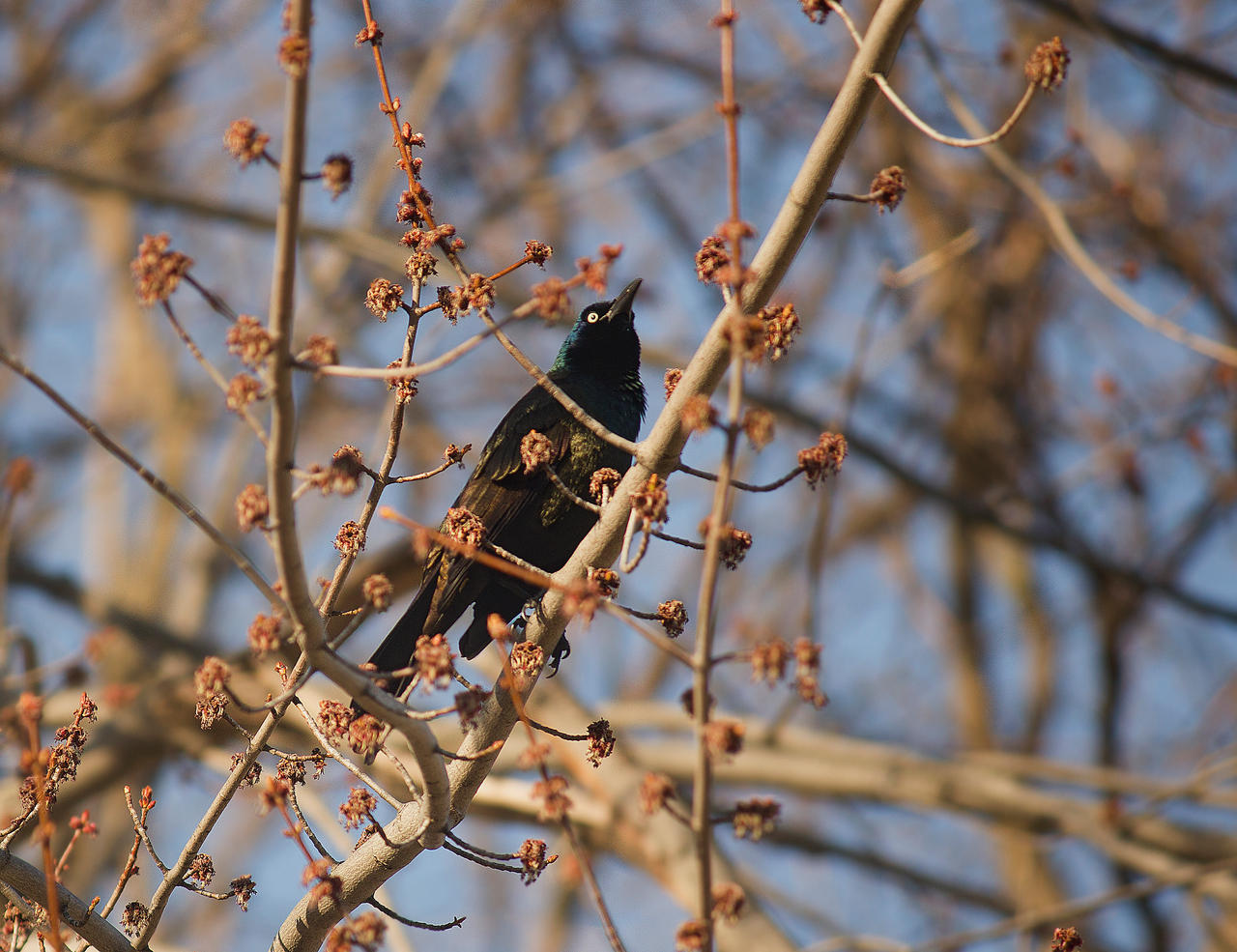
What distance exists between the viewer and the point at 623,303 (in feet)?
14.0

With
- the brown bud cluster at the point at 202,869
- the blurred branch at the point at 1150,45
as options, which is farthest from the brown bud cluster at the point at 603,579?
the blurred branch at the point at 1150,45

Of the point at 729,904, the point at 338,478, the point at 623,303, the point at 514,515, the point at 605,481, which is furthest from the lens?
the point at 623,303

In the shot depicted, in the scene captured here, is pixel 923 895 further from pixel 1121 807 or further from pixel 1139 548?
pixel 1139 548

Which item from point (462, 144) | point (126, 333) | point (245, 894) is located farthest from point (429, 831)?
point (126, 333)

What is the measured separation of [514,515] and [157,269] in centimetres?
198

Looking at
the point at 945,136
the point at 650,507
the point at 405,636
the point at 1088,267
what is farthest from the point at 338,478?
the point at 1088,267

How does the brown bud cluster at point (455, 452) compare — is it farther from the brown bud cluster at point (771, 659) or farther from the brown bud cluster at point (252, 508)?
the brown bud cluster at point (771, 659)

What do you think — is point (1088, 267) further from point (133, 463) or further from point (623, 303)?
point (133, 463)

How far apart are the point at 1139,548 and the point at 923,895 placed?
9.59 ft

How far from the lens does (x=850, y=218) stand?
8352 millimetres

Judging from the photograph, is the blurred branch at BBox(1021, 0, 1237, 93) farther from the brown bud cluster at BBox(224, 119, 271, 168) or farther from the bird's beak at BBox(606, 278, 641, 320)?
the brown bud cluster at BBox(224, 119, 271, 168)

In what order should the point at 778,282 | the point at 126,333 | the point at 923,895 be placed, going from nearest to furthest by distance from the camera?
the point at 778,282
the point at 923,895
the point at 126,333

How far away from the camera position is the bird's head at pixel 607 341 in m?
4.29

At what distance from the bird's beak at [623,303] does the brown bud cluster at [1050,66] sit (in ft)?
6.95
